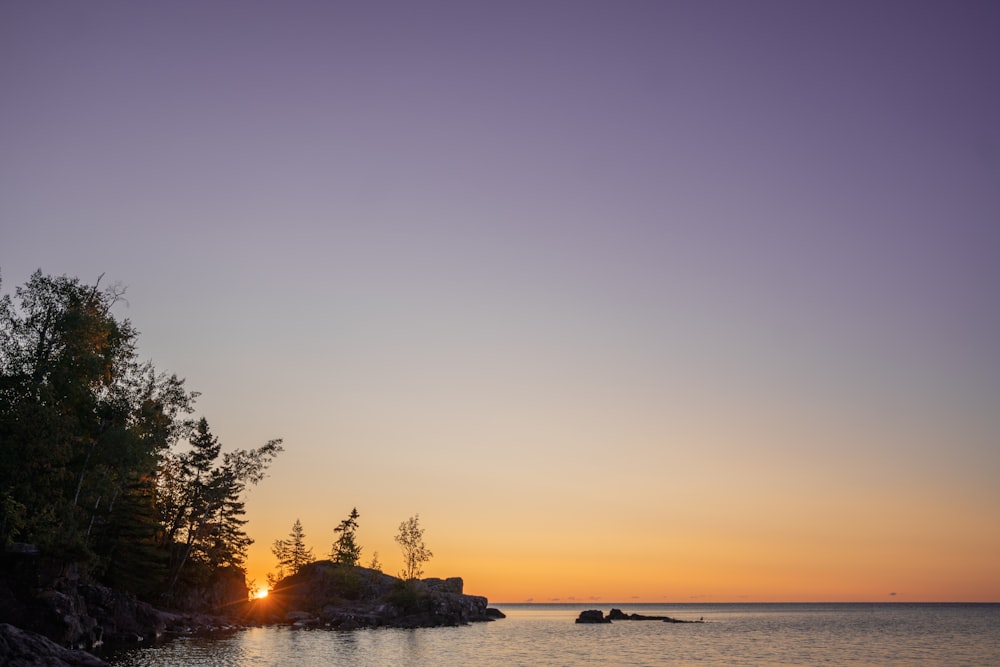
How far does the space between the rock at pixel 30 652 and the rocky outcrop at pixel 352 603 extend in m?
74.7

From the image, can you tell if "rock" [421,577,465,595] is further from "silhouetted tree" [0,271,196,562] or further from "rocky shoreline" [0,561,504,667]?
"silhouetted tree" [0,271,196,562]

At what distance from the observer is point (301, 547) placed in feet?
541

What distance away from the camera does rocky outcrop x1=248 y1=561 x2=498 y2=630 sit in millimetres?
116812

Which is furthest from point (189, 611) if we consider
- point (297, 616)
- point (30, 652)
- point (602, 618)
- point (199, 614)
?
point (602, 618)

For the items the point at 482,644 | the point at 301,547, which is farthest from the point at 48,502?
the point at 301,547

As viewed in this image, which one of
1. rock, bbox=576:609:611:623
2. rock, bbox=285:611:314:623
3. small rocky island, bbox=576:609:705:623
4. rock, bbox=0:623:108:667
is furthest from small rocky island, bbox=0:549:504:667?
small rocky island, bbox=576:609:705:623

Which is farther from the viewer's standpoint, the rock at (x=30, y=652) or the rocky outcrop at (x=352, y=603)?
the rocky outcrop at (x=352, y=603)

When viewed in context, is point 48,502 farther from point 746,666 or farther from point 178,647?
point 746,666

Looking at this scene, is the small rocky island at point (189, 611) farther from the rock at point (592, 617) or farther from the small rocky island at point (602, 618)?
the small rocky island at point (602, 618)

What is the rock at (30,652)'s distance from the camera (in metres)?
33.0

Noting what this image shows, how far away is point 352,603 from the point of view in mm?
131500

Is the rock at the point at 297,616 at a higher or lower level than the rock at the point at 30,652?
lower

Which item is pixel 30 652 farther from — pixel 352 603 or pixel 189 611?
pixel 352 603

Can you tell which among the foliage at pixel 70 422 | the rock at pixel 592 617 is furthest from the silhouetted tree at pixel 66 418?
the rock at pixel 592 617
